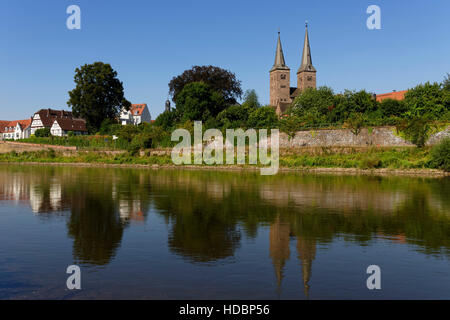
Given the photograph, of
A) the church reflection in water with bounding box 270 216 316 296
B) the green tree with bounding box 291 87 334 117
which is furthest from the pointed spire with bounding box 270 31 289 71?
the church reflection in water with bounding box 270 216 316 296

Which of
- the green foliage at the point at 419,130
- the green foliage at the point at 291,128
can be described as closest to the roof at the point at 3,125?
the green foliage at the point at 291,128

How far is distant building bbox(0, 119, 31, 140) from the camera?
119 m

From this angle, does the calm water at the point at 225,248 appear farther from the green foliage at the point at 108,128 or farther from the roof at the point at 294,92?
the roof at the point at 294,92

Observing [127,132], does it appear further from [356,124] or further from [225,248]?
[225,248]

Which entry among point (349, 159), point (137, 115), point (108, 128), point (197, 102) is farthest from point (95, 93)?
point (349, 159)

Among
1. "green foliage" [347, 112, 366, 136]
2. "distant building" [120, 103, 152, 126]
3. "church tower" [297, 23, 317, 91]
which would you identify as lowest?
"green foliage" [347, 112, 366, 136]

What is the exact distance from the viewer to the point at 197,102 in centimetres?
7650

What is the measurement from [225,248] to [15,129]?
128060 mm

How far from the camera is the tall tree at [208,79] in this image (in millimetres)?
88500

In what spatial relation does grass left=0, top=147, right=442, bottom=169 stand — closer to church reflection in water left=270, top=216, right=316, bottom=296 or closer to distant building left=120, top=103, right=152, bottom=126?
church reflection in water left=270, top=216, right=316, bottom=296

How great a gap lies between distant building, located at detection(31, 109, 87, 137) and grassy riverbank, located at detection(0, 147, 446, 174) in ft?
117

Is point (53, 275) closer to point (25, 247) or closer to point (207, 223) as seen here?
point (25, 247)

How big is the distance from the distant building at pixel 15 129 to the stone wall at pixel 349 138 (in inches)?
3426
